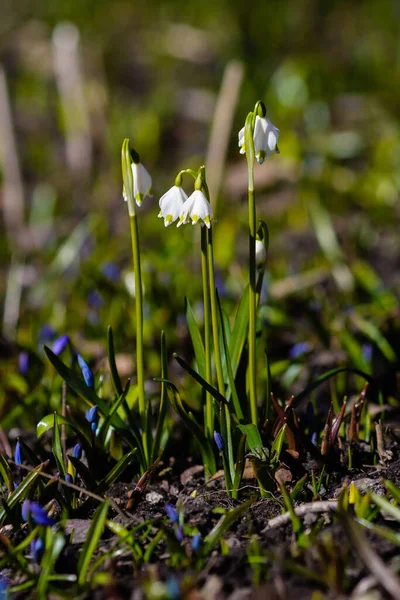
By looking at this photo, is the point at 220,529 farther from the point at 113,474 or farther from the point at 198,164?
the point at 198,164

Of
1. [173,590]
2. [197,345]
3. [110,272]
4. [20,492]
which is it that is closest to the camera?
[173,590]

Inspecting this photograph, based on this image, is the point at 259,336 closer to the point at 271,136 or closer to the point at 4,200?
the point at 271,136

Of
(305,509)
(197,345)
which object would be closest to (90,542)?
(305,509)

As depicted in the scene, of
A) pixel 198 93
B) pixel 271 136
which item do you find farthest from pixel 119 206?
pixel 271 136

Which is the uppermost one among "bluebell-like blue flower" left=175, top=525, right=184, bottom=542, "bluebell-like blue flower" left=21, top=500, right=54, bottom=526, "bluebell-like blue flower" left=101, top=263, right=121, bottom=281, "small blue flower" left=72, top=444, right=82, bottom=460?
"bluebell-like blue flower" left=101, top=263, right=121, bottom=281

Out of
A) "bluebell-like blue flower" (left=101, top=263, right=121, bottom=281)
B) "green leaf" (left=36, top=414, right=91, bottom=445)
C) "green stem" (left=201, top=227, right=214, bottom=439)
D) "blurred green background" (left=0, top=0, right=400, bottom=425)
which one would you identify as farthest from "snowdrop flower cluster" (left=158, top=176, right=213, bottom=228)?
"bluebell-like blue flower" (left=101, top=263, right=121, bottom=281)

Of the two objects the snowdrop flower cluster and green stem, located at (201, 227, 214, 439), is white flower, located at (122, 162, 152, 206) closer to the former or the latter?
the snowdrop flower cluster
